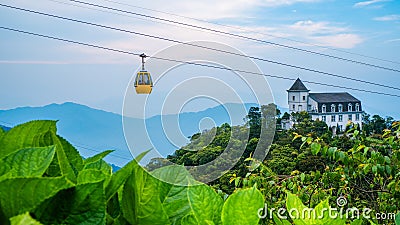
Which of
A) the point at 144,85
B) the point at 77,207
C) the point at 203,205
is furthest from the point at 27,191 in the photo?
the point at 144,85

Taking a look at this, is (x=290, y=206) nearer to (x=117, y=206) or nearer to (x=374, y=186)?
(x=117, y=206)

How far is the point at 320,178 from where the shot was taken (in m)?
2.50

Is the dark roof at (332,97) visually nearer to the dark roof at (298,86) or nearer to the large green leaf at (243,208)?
the dark roof at (298,86)

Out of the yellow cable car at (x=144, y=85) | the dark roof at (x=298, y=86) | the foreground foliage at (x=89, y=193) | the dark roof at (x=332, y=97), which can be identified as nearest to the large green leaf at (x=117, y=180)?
the foreground foliage at (x=89, y=193)

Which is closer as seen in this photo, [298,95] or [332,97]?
[298,95]

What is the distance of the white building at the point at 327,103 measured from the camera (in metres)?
5.18

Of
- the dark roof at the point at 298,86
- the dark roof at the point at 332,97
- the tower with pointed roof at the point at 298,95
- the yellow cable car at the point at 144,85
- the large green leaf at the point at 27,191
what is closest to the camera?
the large green leaf at the point at 27,191

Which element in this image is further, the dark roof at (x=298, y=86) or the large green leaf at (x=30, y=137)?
the dark roof at (x=298, y=86)

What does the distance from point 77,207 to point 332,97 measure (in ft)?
19.4

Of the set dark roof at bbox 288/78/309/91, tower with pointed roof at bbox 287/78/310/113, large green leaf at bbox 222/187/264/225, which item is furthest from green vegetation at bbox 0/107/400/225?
dark roof at bbox 288/78/309/91

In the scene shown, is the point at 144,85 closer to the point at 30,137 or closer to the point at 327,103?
the point at 30,137

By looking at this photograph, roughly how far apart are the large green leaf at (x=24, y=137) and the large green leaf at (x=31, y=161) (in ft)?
0.19

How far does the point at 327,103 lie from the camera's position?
5555 millimetres

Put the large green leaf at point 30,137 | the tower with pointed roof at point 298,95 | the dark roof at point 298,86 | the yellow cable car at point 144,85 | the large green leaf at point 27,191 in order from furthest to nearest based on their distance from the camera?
the dark roof at point 298,86 → the tower with pointed roof at point 298,95 → the yellow cable car at point 144,85 → the large green leaf at point 30,137 → the large green leaf at point 27,191
